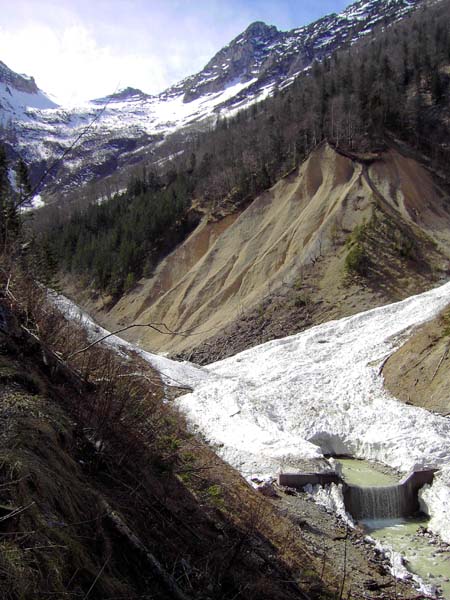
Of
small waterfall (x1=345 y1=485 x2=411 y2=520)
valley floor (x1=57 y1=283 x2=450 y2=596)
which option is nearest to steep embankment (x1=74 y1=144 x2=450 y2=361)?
valley floor (x1=57 y1=283 x2=450 y2=596)

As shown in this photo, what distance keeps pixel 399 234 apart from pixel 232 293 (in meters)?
13.6

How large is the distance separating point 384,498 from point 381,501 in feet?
0.38

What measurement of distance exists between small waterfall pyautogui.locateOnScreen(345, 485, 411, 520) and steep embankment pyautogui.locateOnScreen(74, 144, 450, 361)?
16.3 metres

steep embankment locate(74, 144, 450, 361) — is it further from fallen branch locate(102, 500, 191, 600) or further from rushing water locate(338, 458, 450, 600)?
fallen branch locate(102, 500, 191, 600)

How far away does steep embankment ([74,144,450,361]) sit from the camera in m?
33.4

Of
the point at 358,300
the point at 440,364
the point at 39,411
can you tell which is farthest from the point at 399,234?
the point at 39,411

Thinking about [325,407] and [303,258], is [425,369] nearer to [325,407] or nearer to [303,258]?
[325,407]

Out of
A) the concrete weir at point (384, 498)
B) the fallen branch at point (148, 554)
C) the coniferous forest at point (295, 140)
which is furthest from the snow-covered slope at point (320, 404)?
the coniferous forest at point (295, 140)

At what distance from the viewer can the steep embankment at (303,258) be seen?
110ft

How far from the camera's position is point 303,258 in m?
38.3

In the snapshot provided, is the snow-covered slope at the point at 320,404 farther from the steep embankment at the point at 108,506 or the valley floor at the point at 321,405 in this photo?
the steep embankment at the point at 108,506

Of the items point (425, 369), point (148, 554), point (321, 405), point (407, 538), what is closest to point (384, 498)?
point (407, 538)

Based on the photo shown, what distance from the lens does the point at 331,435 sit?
58.7ft

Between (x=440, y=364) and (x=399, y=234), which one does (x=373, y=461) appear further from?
(x=399, y=234)
